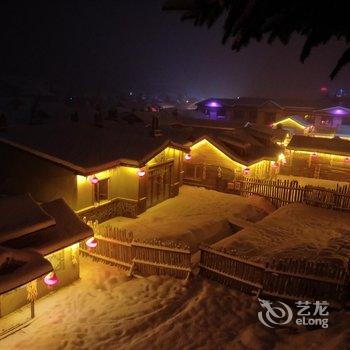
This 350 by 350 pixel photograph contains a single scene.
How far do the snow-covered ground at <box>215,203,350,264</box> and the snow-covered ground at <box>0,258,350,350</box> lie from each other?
9.88 ft

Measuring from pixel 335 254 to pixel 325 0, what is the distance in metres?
12.9

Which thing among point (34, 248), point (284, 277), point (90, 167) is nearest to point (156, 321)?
point (284, 277)

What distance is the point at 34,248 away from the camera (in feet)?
38.2

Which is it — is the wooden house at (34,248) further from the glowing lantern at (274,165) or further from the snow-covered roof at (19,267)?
the glowing lantern at (274,165)

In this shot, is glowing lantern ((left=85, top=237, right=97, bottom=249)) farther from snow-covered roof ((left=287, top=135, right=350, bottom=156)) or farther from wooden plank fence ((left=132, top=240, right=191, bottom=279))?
snow-covered roof ((left=287, top=135, right=350, bottom=156))

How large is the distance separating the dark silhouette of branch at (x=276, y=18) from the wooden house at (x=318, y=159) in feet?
98.9

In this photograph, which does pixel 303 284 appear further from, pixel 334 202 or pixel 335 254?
pixel 334 202

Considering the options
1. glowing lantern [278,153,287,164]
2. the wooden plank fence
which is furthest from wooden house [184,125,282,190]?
the wooden plank fence

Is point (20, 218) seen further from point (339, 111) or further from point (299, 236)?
point (339, 111)

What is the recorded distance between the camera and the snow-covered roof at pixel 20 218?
38.5ft

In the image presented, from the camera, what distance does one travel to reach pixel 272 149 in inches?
1229

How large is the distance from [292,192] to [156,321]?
14.6m

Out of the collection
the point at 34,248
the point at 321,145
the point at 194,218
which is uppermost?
the point at 321,145

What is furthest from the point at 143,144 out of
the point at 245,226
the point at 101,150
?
the point at 245,226
